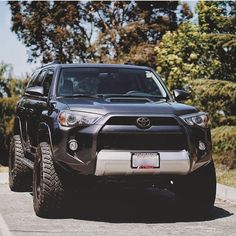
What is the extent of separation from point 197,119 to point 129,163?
1.05 meters

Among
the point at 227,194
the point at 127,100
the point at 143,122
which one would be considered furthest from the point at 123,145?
the point at 227,194

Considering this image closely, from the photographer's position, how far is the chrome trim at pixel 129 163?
6.42 m

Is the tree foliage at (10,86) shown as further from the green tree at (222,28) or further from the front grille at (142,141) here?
the front grille at (142,141)

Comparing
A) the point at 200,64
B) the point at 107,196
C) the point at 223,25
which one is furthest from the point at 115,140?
the point at 200,64

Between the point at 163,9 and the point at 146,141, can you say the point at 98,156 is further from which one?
the point at 163,9

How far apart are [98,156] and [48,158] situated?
724 millimetres

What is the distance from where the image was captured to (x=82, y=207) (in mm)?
7898

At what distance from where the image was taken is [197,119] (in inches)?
273

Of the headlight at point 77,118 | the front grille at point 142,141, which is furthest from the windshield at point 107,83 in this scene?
the front grille at point 142,141

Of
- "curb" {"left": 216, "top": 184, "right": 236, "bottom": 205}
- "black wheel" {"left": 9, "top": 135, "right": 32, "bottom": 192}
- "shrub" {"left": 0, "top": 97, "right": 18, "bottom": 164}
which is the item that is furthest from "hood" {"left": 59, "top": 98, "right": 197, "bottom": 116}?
"shrub" {"left": 0, "top": 97, "right": 18, "bottom": 164}

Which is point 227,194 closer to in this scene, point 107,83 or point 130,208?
point 130,208

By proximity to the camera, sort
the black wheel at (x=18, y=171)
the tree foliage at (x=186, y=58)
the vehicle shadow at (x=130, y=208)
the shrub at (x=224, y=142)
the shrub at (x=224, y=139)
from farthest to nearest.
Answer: the tree foliage at (x=186, y=58) < the shrub at (x=224, y=139) < the shrub at (x=224, y=142) < the black wheel at (x=18, y=171) < the vehicle shadow at (x=130, y=208)

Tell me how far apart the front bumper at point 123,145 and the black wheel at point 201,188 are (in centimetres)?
40

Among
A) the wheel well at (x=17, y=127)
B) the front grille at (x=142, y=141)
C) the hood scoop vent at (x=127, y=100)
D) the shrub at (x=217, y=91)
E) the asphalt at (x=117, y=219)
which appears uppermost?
the hood scoop vent at (x=127, y=100)
